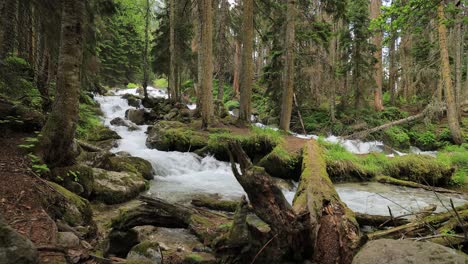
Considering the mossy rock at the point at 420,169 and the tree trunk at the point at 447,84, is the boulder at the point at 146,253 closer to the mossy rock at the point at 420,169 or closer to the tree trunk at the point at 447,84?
the mossy rock at the point at 420,169

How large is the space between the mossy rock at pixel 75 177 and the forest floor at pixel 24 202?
1.99 ft

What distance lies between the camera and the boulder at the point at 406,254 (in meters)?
2.45

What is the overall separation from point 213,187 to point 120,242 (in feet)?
17.4

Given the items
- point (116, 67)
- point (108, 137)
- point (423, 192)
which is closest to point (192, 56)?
point (108, 137)

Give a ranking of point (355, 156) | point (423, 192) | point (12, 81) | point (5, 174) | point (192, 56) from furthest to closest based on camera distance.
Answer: point (192, 56), point (355, 156), point (423, 192), point (12, 81), point (5, 174)

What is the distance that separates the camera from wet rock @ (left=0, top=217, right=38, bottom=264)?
2.43 m

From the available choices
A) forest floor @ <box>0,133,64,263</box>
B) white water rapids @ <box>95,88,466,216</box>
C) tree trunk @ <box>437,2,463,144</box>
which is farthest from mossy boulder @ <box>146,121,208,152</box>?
tree trunk @ <box>437,2,463,144</box>

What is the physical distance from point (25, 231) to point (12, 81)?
341cm

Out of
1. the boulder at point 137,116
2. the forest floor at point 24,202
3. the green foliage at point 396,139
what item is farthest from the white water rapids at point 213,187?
the green foliage at point 396,139

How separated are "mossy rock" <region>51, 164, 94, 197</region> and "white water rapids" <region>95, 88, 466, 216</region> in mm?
1974

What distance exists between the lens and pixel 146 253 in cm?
370

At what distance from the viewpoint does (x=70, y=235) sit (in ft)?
11.7

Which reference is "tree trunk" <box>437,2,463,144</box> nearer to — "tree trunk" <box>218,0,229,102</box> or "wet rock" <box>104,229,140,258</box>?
"tree trunk" <box>218,0,229,102</box>

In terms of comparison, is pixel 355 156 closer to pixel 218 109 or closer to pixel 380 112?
pixel 218 109
